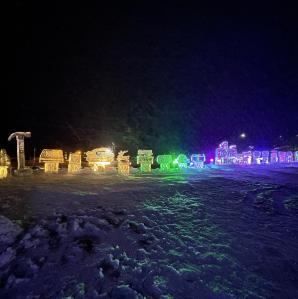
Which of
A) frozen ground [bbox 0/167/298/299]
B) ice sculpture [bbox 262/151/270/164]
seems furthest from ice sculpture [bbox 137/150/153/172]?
ice sculpture [bbox 262/151/270/164]

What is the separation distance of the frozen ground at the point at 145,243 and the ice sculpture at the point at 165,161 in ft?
14.4

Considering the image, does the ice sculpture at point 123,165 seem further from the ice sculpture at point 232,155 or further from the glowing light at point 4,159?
the ice sculpture at point 232,155

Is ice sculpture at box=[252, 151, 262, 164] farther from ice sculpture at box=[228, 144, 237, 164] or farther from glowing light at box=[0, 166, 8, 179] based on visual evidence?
glowing light at box=[0, 166, 8, 179]

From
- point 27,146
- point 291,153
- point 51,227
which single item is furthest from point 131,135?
point 51,227

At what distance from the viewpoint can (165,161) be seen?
497 inches

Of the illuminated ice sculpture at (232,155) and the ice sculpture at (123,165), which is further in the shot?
the illuminated ice sculpture at (232,155)

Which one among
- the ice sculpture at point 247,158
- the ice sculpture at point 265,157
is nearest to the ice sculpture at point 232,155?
the ice sculpture at point 247,158

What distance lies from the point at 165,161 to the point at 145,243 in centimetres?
795

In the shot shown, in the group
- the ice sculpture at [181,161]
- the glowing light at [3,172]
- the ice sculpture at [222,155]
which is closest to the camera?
the glowing light at [3,172]

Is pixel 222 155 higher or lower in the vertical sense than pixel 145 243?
higher

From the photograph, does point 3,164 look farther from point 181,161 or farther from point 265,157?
point 265,157

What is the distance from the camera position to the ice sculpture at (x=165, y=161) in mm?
12602

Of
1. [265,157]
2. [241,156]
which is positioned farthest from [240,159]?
[265,157]

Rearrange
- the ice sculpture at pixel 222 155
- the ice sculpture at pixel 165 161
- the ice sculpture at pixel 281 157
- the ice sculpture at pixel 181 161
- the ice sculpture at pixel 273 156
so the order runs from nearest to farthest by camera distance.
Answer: the ice sculpture at pixel 165 161 → the ice sculpture at pixel 181 161 → the ice sculpture at pixel 222 155 → the ice sculpture at pixel 273 156 → the ice sculpture at pixel 281 157
